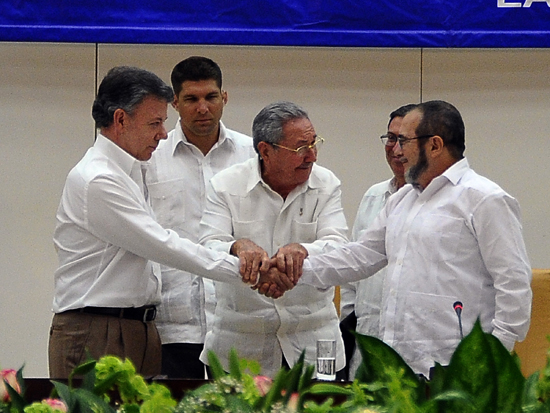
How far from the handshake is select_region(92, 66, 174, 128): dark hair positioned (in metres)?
0.62

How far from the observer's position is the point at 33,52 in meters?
4.91

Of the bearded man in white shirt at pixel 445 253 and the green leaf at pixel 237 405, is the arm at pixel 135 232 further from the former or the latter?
the green leaf at pixel 237 405

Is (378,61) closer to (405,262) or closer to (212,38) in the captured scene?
(212,38)

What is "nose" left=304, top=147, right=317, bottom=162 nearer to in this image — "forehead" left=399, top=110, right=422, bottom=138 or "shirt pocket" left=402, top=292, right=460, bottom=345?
"forehead" left=399, top=110, right=422, bottom=138

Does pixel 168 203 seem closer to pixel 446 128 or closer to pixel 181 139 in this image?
pixel 181 139

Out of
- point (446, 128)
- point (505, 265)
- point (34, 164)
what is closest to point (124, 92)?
point (446, 128)

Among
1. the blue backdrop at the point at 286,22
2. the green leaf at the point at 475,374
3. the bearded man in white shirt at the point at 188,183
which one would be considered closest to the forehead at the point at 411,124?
the bearded man in white shirt at the point at 188,183

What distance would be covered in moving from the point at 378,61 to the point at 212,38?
97 cm

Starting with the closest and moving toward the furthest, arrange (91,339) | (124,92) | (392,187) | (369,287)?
(91,339) < (124,92) < (369,287) < (392,187)

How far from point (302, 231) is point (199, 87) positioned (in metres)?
0.77

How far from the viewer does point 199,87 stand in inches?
140

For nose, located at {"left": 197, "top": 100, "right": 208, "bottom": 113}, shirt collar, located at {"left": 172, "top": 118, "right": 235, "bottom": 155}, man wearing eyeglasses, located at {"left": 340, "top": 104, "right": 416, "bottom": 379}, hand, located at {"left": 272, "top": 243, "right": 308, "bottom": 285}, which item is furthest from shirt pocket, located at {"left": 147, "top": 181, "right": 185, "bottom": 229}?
man wearing eyeglasses, located at {"left": 340, "top": 104, "right": 416, "bottom": 379}

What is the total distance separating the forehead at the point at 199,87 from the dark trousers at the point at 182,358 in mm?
1014

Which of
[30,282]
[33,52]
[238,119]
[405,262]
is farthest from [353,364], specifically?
[33,52]
